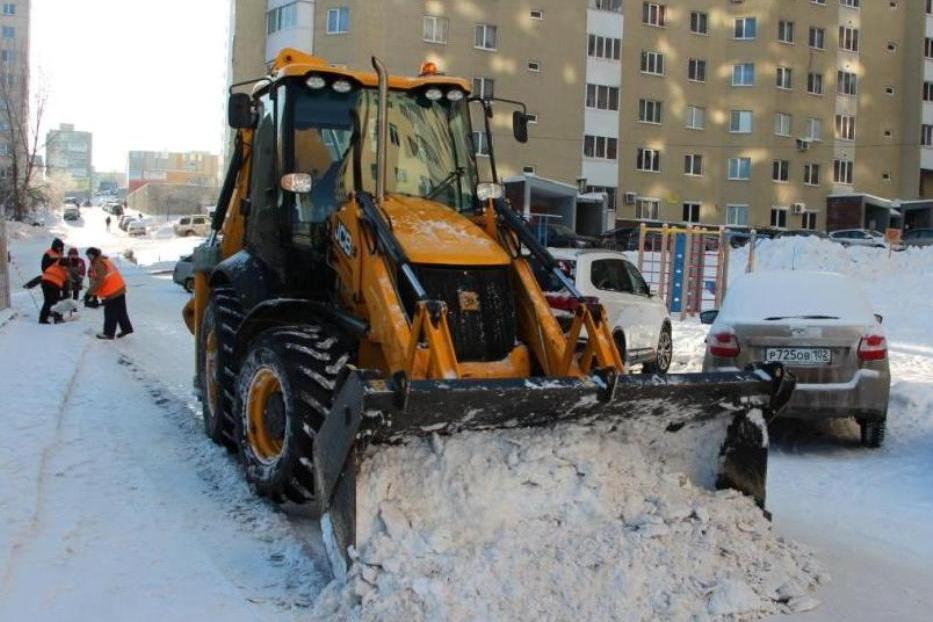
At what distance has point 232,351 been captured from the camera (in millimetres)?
6578

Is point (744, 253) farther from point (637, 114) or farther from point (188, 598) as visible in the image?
point (188, 598)

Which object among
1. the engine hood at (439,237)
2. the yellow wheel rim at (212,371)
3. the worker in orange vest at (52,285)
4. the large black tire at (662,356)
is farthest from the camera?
the worker in orange vest at (52,285)

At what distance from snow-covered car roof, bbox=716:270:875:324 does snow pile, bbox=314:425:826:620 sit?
3541 mm

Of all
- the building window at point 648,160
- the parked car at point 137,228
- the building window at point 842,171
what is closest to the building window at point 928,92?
the building window at point 842,171

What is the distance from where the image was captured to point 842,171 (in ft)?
174

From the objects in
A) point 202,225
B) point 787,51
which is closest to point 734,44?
point 787,51

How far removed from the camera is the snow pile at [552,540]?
4145 millimetres

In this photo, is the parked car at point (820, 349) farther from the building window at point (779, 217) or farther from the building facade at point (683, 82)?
the building window at point (779, 217)

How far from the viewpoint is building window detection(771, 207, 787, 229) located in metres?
50.5

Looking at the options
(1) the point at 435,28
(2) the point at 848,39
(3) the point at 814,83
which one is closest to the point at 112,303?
(1) the point at 435,28

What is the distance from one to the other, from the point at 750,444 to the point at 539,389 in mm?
1484

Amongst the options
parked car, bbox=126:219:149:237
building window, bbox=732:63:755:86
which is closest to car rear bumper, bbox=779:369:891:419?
building window, bbox=732:63:755:86

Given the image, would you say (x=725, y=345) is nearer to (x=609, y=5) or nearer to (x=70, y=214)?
(x=609, y=5)

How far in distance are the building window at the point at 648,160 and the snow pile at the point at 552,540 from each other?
45.0 metres
